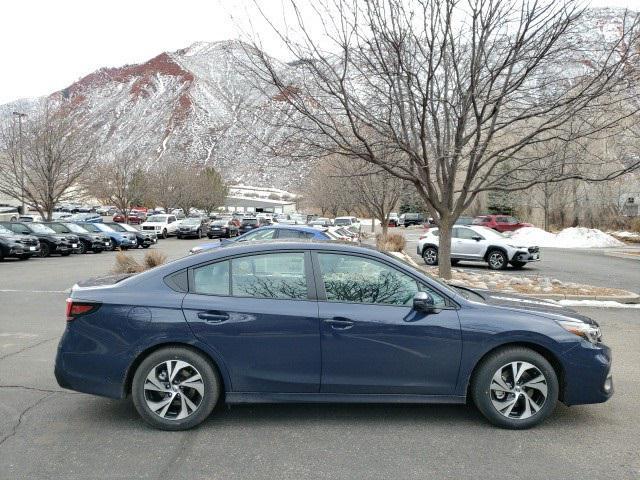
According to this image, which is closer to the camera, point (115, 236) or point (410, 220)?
point (115, 236)

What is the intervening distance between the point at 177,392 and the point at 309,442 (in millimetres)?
1117

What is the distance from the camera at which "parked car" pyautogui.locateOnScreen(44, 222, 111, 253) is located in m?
27.1

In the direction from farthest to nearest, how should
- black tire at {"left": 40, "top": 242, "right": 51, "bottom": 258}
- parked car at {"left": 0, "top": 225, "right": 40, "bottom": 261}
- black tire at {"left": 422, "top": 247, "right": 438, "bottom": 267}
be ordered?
black tire at {"left": 40, "top": 242, "right": 51, "bottom": 258}
black tire at {"left": 422, "top": 247, "right": 438, "bottom": 267}
parked car at {"left": 0, "top": 225, "right": 40, "bottom": 261}

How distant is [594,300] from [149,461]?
10060 mm

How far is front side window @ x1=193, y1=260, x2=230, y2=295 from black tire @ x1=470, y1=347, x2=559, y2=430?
2184 mm

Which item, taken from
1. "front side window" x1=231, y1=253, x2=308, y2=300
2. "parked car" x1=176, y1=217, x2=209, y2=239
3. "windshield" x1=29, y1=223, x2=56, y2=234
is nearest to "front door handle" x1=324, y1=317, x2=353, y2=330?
"front side window" x1=231, y1=253, x2=308, y2=300

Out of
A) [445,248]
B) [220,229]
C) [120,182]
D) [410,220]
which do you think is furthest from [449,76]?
[410,220]

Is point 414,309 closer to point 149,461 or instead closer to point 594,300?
point 149,461

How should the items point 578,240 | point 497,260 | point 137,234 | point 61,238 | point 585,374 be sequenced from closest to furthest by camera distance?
point 585,374, point 497,260, point 61,238, point 137,234, point 578,240

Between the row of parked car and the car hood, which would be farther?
the row of parked car

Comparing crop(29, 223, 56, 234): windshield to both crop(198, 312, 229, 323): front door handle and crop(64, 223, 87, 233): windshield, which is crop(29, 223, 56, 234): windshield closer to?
crop(64, 223, 87, 233): windshield

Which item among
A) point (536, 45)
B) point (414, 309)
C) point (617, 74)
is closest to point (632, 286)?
point (617, 74)

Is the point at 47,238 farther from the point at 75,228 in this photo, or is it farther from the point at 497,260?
the point at 497,260

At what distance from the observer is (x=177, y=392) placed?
14.9 ft
